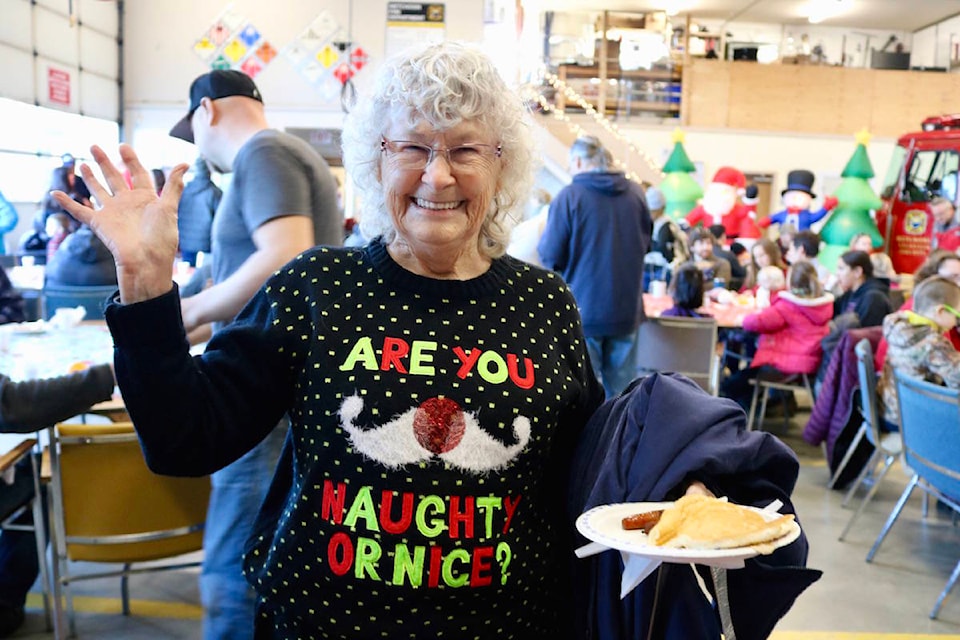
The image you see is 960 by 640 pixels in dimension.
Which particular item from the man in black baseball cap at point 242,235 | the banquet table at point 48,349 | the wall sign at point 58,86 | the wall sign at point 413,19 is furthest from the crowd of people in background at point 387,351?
the wall sign at point 413,19

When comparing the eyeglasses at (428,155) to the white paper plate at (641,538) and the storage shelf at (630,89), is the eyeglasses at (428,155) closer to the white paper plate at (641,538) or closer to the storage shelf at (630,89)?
the white paper plate at (641,538)

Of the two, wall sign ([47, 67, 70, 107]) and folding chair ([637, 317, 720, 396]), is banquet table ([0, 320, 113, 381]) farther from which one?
wall sign ([47, 67, 70, 107])

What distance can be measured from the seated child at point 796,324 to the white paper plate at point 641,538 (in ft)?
15.4

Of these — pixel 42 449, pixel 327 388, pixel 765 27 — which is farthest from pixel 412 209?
pixel 765 27

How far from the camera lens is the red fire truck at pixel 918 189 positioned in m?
10.8

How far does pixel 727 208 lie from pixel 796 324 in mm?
5578

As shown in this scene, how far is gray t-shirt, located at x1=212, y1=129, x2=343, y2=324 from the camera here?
212cm

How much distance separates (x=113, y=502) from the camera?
9.37ft

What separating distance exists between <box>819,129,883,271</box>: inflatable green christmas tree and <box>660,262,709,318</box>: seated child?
5273mm

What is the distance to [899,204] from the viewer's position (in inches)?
439

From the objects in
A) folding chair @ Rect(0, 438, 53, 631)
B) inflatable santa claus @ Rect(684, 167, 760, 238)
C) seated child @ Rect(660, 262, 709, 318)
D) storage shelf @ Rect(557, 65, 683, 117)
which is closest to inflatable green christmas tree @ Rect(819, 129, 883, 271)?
inflatable santa claus @ Rect(684, 167, 760, 238)

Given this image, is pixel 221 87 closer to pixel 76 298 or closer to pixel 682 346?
pixel 76 298

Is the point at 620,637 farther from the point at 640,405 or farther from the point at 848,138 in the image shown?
the point at 848,138

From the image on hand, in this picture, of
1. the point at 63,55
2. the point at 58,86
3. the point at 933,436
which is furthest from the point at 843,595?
the point at 63,55
